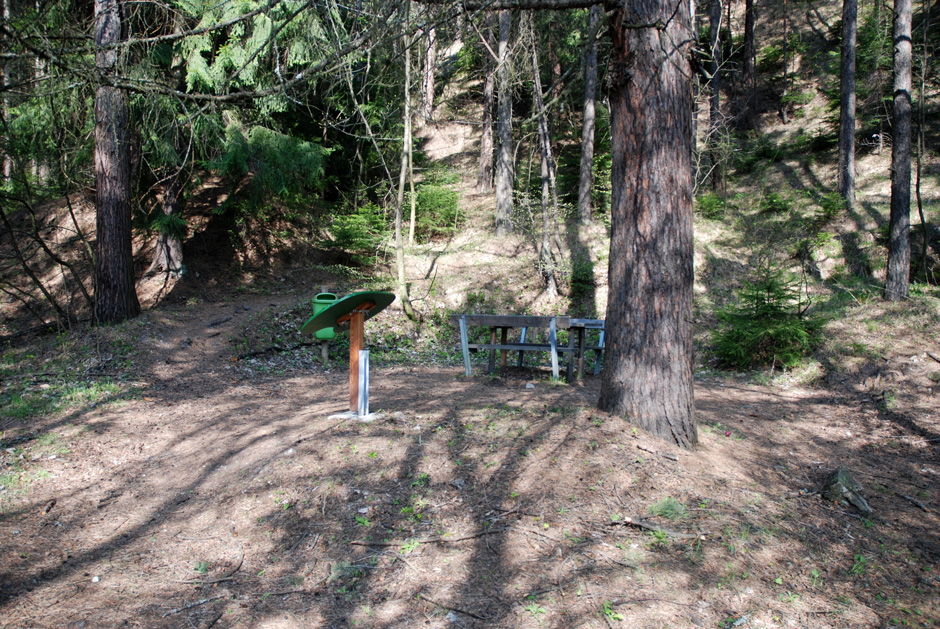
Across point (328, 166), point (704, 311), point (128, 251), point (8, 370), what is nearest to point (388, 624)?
point (8, 370)

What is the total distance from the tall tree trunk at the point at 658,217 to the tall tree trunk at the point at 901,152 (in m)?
8.01

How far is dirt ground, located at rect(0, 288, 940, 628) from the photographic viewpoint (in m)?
2.98

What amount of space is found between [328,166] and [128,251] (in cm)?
696

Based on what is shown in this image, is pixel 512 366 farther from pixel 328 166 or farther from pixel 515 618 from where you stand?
pixel 328 166

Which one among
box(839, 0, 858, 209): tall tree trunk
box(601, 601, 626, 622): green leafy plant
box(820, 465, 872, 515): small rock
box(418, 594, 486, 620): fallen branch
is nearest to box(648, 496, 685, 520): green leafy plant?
box(601, 601, 626, 622): green leafy plant

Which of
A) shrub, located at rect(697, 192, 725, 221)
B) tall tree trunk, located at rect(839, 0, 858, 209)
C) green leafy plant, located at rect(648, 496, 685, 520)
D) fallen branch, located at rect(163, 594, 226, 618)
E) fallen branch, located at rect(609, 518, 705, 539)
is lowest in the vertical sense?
fallen branch, located at rect(163, 594, 226, 618)

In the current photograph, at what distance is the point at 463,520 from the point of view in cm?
371

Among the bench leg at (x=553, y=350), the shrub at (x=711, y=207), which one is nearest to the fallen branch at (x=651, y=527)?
the bench leg at (x=553, y=350)

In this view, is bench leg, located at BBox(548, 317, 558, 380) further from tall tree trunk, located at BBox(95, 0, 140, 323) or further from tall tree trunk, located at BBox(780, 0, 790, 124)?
tall tree trunk, located at BBox(780, 0, 790, 124)

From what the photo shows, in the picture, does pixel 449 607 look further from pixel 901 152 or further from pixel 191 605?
pixel 901 152

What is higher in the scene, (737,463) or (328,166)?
(328,166)

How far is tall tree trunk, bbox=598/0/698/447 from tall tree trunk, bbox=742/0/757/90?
18.6 metres

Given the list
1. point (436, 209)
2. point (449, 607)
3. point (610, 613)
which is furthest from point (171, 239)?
point (610, 613)

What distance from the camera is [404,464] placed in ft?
14.2
